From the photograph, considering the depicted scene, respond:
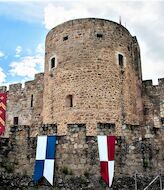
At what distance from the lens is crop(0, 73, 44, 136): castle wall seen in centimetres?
2400

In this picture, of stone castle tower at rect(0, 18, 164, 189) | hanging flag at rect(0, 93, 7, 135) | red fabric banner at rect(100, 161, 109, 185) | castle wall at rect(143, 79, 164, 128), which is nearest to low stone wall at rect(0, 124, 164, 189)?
red fabric banner at rect(100, 161, 109, 185)

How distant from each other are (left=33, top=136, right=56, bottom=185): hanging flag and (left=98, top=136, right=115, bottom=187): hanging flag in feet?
4.38

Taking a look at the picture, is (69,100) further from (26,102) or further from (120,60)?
(26,102)

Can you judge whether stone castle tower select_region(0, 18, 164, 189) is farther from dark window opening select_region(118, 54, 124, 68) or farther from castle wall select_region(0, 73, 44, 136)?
castle wall select_region(0, 73, 44, 136)

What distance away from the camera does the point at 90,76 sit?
18.5m

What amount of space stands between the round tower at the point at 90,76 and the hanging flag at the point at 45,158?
6669mm

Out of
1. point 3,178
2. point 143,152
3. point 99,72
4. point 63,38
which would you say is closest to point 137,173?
point 143,152

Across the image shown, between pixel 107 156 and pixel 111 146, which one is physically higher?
pixel 111 146

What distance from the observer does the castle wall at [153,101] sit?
21.4m

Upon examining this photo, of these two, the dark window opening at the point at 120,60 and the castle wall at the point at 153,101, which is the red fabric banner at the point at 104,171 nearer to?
the dark window opening at the point at 120,60

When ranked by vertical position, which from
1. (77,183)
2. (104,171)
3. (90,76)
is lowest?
(77,183)

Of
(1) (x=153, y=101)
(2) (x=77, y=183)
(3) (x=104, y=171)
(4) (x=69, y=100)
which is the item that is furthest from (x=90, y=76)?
(2) (x=77, y=183)

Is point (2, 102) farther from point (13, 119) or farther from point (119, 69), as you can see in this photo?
point (119, 69)

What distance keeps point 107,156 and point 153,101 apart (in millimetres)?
11636
